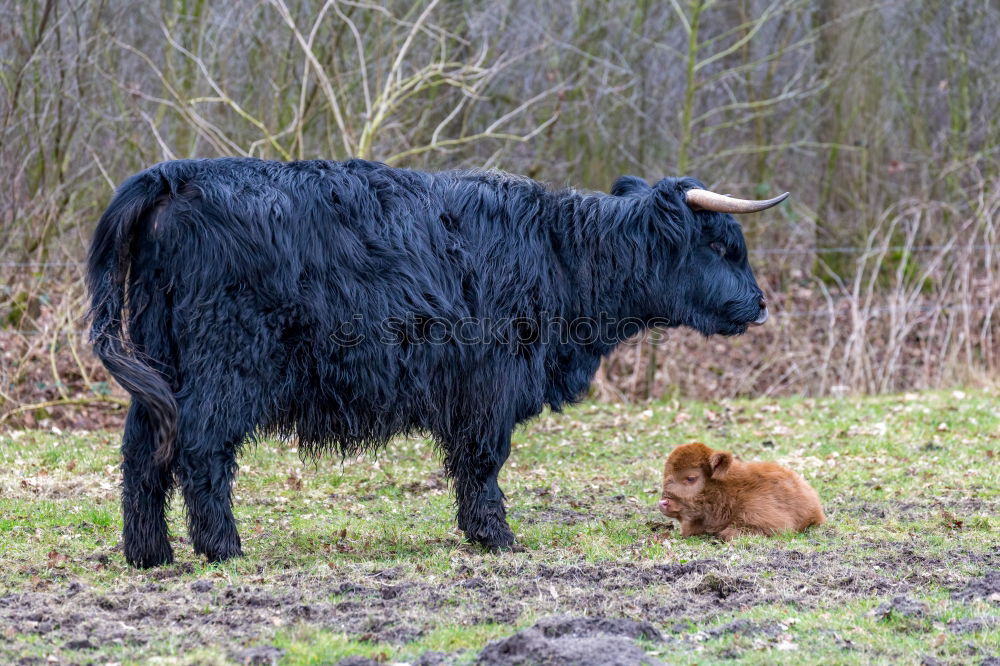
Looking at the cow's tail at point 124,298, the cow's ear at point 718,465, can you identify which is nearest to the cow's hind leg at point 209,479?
the cow's tail at point 124,298

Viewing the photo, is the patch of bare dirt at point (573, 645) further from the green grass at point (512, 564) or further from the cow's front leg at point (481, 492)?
the cow's front leg at point (481, 492)

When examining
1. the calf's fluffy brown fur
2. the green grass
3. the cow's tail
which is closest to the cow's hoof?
the green grass

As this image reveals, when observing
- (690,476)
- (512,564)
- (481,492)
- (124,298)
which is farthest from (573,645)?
(124,298)

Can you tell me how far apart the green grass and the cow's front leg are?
0.67 feet

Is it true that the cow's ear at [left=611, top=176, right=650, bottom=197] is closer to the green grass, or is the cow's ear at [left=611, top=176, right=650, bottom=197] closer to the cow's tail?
the green grass

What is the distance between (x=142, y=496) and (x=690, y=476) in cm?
301

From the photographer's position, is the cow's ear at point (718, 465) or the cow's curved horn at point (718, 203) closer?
the cow's ear at point (718, 465)

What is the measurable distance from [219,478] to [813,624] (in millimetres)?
2904

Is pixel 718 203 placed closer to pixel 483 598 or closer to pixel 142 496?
pixel 483 598

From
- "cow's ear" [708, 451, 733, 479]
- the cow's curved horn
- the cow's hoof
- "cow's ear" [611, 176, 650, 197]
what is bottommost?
the cow's hoof

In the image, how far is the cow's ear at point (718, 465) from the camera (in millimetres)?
6242

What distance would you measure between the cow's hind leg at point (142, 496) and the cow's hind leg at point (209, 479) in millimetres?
139

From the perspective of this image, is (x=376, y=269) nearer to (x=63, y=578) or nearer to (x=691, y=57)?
(x=63, y=578)

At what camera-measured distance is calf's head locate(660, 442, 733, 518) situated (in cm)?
624
